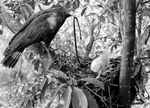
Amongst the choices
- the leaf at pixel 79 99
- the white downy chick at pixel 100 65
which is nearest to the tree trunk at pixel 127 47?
the white downy chick at pixel 100 65

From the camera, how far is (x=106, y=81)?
137 centimetres

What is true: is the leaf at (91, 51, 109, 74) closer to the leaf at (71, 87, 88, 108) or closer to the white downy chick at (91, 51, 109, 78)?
the white downy chick at (91, 51, 109, 78)

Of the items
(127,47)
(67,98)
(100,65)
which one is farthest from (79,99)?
(100,65)

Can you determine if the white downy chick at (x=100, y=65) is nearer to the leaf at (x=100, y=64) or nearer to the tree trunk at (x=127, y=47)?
the leaf at (x=100, y=64)

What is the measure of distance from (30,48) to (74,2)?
0.66 m

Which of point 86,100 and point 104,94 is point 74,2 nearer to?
point 104,94

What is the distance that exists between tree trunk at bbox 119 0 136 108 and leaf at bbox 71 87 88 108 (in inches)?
11.3

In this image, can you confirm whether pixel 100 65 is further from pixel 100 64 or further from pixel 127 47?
pixel 127 47

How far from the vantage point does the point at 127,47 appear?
3.61 ft

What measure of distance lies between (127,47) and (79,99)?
33cm

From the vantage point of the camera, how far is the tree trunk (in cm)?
103

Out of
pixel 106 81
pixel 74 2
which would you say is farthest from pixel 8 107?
pixel 106 81

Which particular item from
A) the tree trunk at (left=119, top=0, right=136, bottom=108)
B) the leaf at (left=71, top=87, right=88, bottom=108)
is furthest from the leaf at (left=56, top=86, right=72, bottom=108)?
the tree trunk at (left=119, top=0, right=136, bottom=108)

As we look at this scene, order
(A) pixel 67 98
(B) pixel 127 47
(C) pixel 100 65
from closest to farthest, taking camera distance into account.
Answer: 1. (A) pixel 67 98
2. (B) pixel 127 47
3. (C) pixel 100 65
